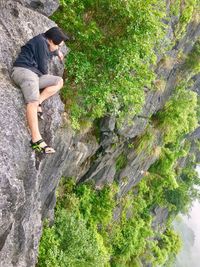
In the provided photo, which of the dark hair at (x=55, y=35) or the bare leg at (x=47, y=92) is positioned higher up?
the dark hair at (x=55, y=35)

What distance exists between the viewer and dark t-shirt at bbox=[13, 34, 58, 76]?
6508mm

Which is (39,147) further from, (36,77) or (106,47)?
(106,47)

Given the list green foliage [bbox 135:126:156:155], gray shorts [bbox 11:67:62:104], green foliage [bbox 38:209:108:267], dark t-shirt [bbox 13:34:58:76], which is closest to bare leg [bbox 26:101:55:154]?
gray shorts [bbox 11:67:62:104]

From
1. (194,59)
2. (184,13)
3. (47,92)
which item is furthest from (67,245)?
(194,59)

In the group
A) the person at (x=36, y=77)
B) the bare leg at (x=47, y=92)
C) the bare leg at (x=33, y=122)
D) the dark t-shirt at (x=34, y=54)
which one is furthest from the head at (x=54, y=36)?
the bare leg at (x=33, y=122)

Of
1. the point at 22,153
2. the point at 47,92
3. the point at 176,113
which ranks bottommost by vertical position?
the point at 176,113

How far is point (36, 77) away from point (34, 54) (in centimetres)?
46

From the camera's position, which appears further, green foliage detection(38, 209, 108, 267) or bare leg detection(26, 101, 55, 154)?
green foliage detection(38, 209, 108, 267)

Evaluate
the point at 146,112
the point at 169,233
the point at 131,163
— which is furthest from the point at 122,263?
the point at 169,233

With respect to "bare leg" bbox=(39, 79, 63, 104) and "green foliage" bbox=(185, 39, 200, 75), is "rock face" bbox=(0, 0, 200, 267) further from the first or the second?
"green foliage" bbox=(185, 39, 200, 75)

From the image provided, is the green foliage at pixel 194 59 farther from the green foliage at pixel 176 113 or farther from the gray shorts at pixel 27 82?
the gray shorts at pixel 27 82

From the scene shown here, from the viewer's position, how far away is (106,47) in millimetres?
9664

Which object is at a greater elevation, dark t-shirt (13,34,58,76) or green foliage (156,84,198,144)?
dark t-shirt (13,34,58,76)

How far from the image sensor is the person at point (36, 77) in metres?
6.15
